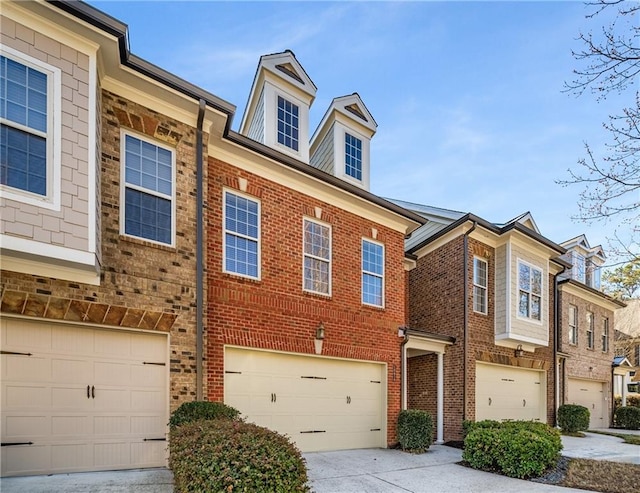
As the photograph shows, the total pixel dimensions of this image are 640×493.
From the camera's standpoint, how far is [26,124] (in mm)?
5512

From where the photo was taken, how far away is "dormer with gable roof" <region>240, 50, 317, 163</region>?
33.5 feet

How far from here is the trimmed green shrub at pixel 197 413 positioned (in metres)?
6.53

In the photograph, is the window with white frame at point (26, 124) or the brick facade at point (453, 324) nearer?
the window with white frame at point (26, 124)

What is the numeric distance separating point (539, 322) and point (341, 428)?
9011 mm

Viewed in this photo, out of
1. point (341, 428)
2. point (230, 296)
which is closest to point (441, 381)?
point (341, 428)

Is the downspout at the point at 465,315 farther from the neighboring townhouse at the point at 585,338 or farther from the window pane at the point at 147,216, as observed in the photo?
the window pane at the point at 147,216

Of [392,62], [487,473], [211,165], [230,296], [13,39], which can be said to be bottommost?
[487,473]

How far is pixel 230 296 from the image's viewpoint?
836 cm

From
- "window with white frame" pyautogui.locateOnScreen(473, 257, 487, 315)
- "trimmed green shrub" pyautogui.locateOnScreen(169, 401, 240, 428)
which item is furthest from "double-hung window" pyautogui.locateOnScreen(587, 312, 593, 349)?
"trimmed green shrub" pyautogui.locateOnScreen(169, 401, 240, 428)

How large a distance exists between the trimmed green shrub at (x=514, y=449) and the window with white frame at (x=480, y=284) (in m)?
4.98

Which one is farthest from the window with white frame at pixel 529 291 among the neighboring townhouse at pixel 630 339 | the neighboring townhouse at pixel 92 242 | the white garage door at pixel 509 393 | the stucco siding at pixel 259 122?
the neighboring townhouse at pixel 630 339

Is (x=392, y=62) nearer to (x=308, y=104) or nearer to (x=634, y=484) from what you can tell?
(x=308, y=104)

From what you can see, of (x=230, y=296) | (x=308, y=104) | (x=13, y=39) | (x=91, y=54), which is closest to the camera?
(x=13, y=39)

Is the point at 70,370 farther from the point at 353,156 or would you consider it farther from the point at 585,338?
the point at 585,338
